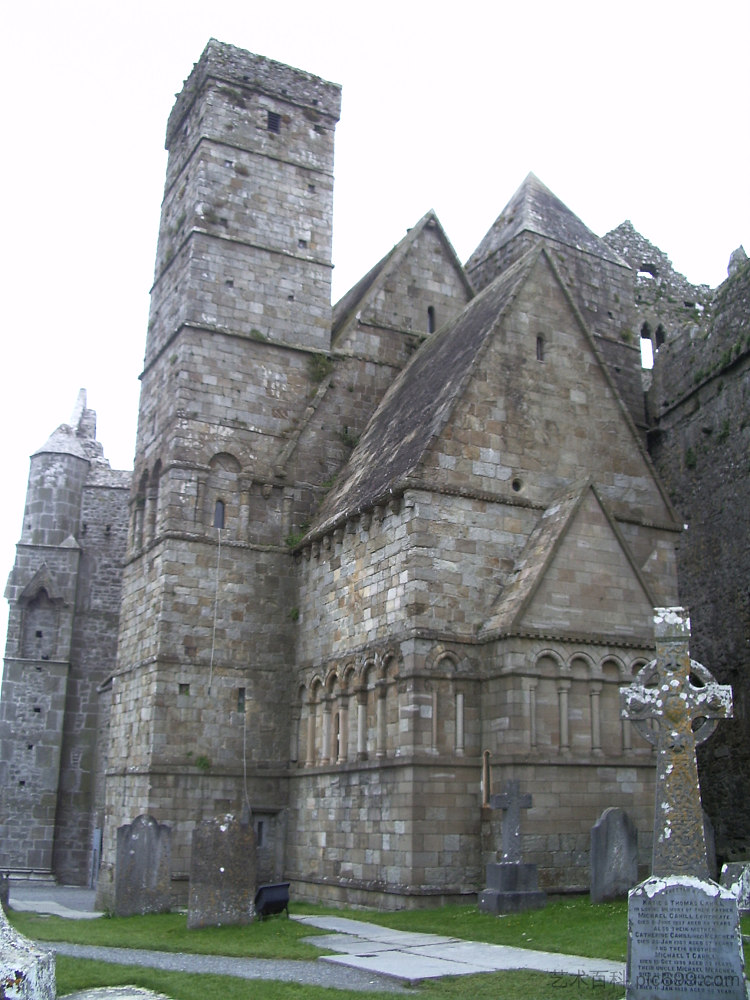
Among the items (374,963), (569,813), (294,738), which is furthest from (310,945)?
(294,738)

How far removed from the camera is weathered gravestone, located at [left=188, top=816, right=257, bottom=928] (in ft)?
47.4

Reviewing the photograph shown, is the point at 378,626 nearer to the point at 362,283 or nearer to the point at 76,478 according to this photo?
the point at 362,283

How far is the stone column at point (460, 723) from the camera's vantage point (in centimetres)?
1692

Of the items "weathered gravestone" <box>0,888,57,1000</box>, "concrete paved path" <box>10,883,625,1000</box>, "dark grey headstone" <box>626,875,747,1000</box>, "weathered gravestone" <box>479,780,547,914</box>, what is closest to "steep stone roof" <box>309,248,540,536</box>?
"weathered gravestone" <box>479,780,547,914</box>

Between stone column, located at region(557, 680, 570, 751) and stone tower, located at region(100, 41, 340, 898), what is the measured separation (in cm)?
694

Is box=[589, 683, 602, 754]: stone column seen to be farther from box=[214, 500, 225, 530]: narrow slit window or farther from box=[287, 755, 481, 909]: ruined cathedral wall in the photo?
box=[214, 500, 225, 530]: narrow slit window

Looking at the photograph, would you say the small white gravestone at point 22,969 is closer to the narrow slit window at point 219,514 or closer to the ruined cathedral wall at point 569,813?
the ruined cathedral wall at point 569,813

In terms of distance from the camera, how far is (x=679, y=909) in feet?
27.6

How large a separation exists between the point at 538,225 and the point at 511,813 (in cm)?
1809

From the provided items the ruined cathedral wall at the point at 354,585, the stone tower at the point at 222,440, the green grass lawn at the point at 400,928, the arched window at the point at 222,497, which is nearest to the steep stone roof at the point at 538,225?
the stone tower at the point at 222,440

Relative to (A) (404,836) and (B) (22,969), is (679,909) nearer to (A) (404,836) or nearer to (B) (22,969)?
(B) (22,969)

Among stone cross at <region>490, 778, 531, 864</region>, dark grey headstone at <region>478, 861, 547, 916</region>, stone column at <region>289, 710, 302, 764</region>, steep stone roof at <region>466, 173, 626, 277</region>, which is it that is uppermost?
steep stone roof at <region>466, 173, 626, 277</region>

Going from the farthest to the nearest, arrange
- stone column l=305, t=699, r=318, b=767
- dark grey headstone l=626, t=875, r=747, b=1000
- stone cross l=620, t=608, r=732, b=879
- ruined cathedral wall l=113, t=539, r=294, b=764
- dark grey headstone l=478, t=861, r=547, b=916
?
ruined cathedral wall l=113, t=539, r=294, b=764, stone column l=305, t=699, r=318, b=767, dark grey headstone l=478, t=861, r=547, b=916, stone cross l=620, t=608, r=732, b=879, dark grey headstone l=626, t=875, r=747, b=1000

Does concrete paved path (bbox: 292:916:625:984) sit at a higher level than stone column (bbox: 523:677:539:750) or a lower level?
lower
